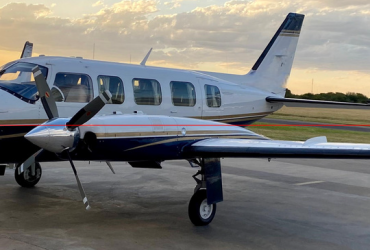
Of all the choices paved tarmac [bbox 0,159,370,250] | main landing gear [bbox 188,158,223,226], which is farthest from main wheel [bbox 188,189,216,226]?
paved tarmac [bbox 0,159,370,250]

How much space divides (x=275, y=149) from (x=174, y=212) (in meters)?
2.51

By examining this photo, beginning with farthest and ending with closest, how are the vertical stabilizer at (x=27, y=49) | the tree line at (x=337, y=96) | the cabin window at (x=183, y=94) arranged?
1. the tree line at (x=337, y=96)
2. the vertical stabilizer at (x=27, y=49)
3. the cabin window at (x=183, y=94)

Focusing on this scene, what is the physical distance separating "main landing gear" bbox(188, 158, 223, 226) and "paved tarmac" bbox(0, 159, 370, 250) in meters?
0.20

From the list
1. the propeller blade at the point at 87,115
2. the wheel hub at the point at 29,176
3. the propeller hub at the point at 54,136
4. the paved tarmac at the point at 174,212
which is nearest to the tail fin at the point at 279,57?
the paved tarmac at the point at 174,212

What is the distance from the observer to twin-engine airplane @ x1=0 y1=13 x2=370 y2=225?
7.73 m

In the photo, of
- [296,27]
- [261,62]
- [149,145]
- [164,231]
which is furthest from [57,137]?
[296,27]

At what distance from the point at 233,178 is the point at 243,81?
279cm

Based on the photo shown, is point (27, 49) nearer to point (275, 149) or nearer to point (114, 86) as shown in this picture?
point (114, 86)

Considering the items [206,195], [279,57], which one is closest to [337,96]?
[279,57]

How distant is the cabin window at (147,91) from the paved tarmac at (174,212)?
6.96 ft

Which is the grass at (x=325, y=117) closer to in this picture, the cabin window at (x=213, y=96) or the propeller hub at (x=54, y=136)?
the cabin window at (x=213, y=96)

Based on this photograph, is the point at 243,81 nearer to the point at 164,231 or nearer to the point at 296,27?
the point at 296,27

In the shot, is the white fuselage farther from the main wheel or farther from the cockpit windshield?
the main wheel

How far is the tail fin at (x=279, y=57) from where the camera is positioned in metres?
14.6
